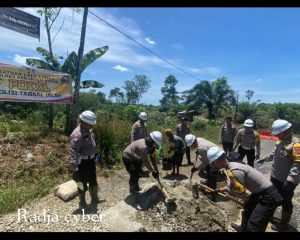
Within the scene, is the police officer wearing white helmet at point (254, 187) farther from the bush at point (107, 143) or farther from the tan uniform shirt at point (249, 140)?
the bush at point (107, 143)

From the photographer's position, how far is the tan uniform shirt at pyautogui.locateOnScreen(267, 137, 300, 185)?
452cm

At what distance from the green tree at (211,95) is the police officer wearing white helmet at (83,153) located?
40.6m

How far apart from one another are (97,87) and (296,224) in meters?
9.56

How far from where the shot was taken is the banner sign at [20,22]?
9258 mm

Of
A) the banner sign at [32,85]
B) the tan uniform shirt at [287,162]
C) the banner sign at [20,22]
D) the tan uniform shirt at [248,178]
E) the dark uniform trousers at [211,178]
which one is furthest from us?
the banner sign at [20,22]

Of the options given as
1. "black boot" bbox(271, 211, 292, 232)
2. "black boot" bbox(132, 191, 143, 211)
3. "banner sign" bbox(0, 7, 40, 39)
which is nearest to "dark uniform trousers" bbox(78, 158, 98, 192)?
"black boot" bbox(132, 191, 143, 211)

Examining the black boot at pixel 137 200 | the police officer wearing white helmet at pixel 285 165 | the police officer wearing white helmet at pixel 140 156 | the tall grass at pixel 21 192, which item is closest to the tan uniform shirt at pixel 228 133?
the police officer wearing white helmet at pixel 140 156

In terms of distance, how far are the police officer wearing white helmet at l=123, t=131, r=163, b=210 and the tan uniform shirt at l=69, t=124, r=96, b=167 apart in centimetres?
84

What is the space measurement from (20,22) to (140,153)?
7.05 m

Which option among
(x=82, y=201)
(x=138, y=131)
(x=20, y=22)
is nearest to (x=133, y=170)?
(x=82, y=201)

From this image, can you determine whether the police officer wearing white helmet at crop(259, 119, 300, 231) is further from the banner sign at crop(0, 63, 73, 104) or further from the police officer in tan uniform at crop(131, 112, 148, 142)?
the banner sign at crop(0, 63, 73, 104)

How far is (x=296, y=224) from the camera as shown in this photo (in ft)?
17.6
